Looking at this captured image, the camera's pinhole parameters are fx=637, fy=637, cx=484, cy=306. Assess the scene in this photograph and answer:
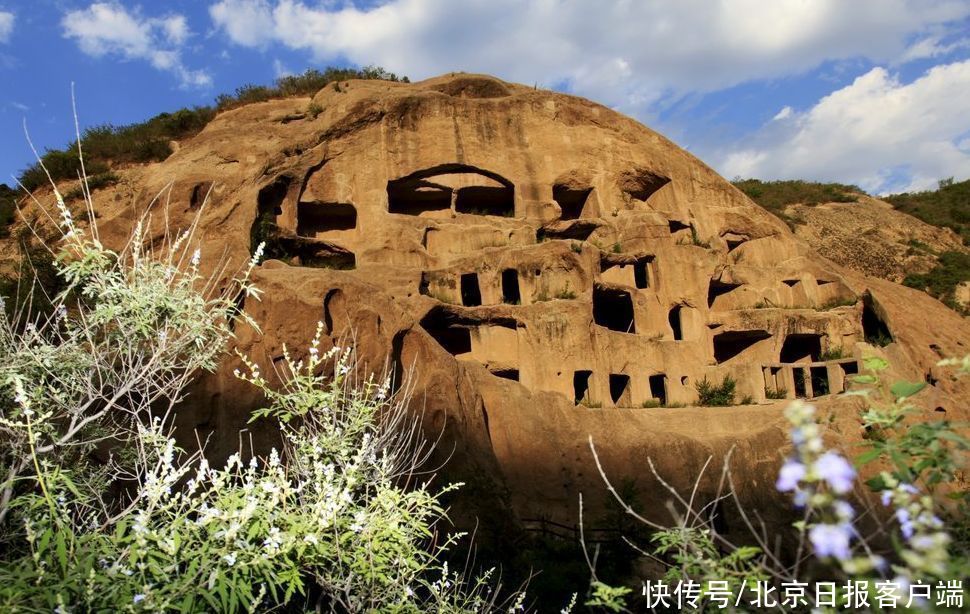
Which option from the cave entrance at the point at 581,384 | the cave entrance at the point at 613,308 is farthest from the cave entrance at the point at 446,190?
the cave entrance at the point at 581,384

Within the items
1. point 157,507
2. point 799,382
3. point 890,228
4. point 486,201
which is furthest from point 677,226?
point 890,228

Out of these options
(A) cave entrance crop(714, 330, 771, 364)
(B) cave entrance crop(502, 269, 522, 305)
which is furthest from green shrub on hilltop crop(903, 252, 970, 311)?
(B) cave entrance crop(502, 269, 522, 305)

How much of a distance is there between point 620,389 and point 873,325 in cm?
1055

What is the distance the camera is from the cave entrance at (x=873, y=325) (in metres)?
22.5

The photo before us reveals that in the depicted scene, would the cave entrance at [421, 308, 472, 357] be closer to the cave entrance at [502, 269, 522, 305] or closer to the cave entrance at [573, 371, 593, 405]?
the cave entrance at [502, 269, 522, 305]

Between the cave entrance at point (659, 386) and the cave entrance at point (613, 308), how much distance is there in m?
2.25

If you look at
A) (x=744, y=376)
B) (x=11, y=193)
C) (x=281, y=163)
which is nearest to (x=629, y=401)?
(x=744, y=376)

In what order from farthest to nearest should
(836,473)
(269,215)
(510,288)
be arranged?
1. (510,288)
2. (269,215)
3. (836,473)

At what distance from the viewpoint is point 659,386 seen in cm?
2005

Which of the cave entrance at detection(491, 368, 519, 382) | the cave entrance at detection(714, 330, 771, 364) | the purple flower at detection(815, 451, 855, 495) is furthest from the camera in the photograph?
the cave entrance at detection(714, 330, 771, 364)

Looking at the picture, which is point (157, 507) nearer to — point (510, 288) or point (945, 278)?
point (510, 288)

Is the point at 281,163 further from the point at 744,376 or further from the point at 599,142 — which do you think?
the point at 744,376

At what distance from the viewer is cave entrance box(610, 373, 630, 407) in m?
18.8

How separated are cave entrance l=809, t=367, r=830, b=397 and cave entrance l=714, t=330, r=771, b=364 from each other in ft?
6.61
